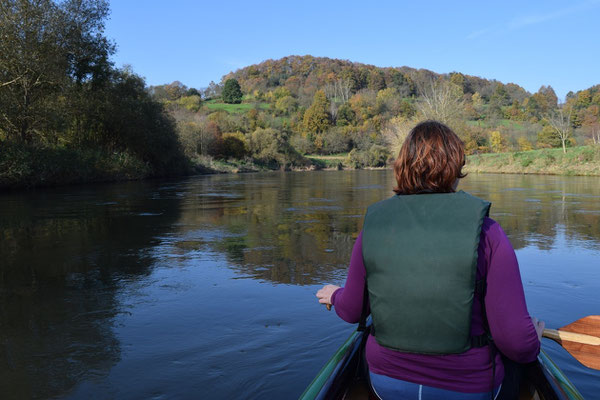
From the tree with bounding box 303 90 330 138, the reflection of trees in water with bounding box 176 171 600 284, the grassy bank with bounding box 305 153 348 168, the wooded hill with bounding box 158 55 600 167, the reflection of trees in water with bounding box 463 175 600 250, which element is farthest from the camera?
the tree with bounding box 303 90 330 138

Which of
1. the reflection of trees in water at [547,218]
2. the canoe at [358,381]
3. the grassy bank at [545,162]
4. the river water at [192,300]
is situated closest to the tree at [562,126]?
the grassy bank at [545,162]

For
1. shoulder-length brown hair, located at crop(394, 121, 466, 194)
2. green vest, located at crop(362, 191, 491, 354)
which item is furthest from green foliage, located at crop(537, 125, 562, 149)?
green vest, located at crop(362, 191, 491, 354)

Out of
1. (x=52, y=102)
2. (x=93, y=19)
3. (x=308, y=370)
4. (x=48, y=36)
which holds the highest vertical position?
(x=93, y=19)

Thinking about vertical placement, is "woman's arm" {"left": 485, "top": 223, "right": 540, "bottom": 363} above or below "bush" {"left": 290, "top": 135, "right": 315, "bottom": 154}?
below

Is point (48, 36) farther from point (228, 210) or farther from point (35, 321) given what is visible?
point (35, 321)

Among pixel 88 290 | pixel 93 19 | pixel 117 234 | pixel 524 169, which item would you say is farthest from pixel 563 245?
pixel 524 169

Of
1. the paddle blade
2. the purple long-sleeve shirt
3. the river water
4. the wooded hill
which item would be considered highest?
the wooded hill

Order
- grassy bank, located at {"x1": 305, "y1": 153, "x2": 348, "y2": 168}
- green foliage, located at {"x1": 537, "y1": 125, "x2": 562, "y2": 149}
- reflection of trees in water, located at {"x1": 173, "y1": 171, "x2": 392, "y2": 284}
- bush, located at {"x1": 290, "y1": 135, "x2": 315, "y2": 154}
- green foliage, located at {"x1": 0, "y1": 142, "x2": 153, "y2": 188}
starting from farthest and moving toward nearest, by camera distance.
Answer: bush, located at {"x1": 290, "y1": 135, "x2": 315, "y2": 154}, grassy bank, located at {"x1": 305, "y1": 153, "x2": 348, "y2": 168}, green foliage, located at {"x1": 537, "y1": 125, "x2": 562, "y2": 149}, green foliage, located at {"x1": 0, "y1": 142, "x2": 153, "y2": 188}, reflection of trees in water, located at {"x1": 173, "y1": 171, "x2": 392, "y2": 284}

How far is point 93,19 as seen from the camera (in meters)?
26.5

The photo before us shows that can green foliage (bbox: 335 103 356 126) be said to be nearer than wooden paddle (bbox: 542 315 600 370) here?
No

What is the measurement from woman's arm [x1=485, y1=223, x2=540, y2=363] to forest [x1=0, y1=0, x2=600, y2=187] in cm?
2193

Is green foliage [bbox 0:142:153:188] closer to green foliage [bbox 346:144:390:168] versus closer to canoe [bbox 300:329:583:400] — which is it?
canoe [bbox 300:329:583:400]

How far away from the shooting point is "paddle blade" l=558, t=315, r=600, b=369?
2.25 metres

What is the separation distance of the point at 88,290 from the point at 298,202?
10945mm
